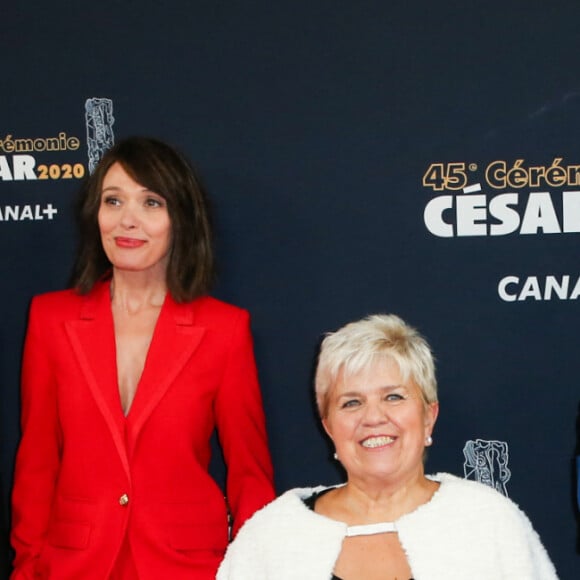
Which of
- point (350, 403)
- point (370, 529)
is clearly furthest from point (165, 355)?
point (370, 529)

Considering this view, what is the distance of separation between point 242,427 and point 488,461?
886 millimetres

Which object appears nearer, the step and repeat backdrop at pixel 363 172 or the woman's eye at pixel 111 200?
the woman's eye at pixel 111 200

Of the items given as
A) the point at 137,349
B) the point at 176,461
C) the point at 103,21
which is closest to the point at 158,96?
the point at 103,21

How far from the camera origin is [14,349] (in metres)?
3.41

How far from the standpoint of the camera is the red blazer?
2717 millimetres

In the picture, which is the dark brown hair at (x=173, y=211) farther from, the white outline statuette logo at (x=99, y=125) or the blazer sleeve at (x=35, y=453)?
the white outline statuette logo at (x=99, y=125)

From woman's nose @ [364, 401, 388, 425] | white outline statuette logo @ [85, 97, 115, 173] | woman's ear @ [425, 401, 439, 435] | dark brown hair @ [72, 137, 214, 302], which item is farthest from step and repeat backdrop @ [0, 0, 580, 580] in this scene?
woman's nose @ [364, 401, 388, 425]

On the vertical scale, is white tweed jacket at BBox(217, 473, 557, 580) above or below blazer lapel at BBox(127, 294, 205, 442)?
below

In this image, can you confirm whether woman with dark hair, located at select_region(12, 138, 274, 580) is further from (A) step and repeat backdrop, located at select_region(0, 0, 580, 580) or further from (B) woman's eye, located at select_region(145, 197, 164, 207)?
(A) step and repeat backdrop, located at select_region(0, 0, 580, 580)

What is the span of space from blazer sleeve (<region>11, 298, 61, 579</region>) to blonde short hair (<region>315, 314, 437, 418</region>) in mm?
760

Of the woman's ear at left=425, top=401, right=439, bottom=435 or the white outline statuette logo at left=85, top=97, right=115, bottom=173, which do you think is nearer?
the woman's ear at left=425, top=401, right=439, bottom=435

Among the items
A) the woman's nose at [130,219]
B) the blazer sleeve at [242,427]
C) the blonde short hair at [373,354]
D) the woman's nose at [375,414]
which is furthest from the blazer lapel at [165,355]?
the woman's nose at [375,414]

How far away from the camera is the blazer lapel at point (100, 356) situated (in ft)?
8.84

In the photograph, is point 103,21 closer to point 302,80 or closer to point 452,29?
A: point 302,80
